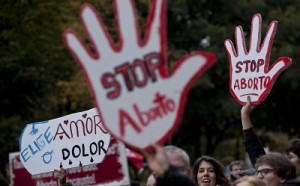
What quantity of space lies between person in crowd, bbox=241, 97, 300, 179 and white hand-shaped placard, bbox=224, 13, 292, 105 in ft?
0.78

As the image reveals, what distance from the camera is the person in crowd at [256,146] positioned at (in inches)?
292

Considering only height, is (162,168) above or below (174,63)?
below

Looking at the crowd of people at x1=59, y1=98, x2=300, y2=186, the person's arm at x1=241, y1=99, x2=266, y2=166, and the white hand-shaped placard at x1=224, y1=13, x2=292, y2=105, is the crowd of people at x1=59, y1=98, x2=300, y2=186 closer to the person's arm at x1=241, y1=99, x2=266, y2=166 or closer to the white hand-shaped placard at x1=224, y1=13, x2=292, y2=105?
the person's arm at x1=241, y1=99, x2=266, y2=166

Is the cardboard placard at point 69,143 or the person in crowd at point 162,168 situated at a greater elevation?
the cardboard placard at point 69,143

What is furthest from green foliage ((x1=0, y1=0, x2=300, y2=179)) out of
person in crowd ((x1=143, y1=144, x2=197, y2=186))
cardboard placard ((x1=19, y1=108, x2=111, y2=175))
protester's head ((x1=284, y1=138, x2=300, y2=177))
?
person in crowd ((x1=143, y1=144, x2=197, y2=186))

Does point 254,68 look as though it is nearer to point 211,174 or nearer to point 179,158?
point 211,174

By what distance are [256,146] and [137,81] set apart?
279cm

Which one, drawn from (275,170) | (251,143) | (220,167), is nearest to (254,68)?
(251,143)

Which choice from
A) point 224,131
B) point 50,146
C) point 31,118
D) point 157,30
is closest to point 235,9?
point 224,131

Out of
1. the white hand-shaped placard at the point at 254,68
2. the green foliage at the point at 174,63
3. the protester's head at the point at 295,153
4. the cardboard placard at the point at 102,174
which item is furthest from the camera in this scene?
the green foliage at the point at 174,63

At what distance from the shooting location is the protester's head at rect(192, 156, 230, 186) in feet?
25.5

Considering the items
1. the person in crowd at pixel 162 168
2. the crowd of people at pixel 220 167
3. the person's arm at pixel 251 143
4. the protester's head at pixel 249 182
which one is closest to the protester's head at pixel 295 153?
the crowd of people at pixel 220 167

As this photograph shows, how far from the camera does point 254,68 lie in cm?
855

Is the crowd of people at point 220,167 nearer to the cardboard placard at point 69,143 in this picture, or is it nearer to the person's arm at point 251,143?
the person's arm at point 251,143
